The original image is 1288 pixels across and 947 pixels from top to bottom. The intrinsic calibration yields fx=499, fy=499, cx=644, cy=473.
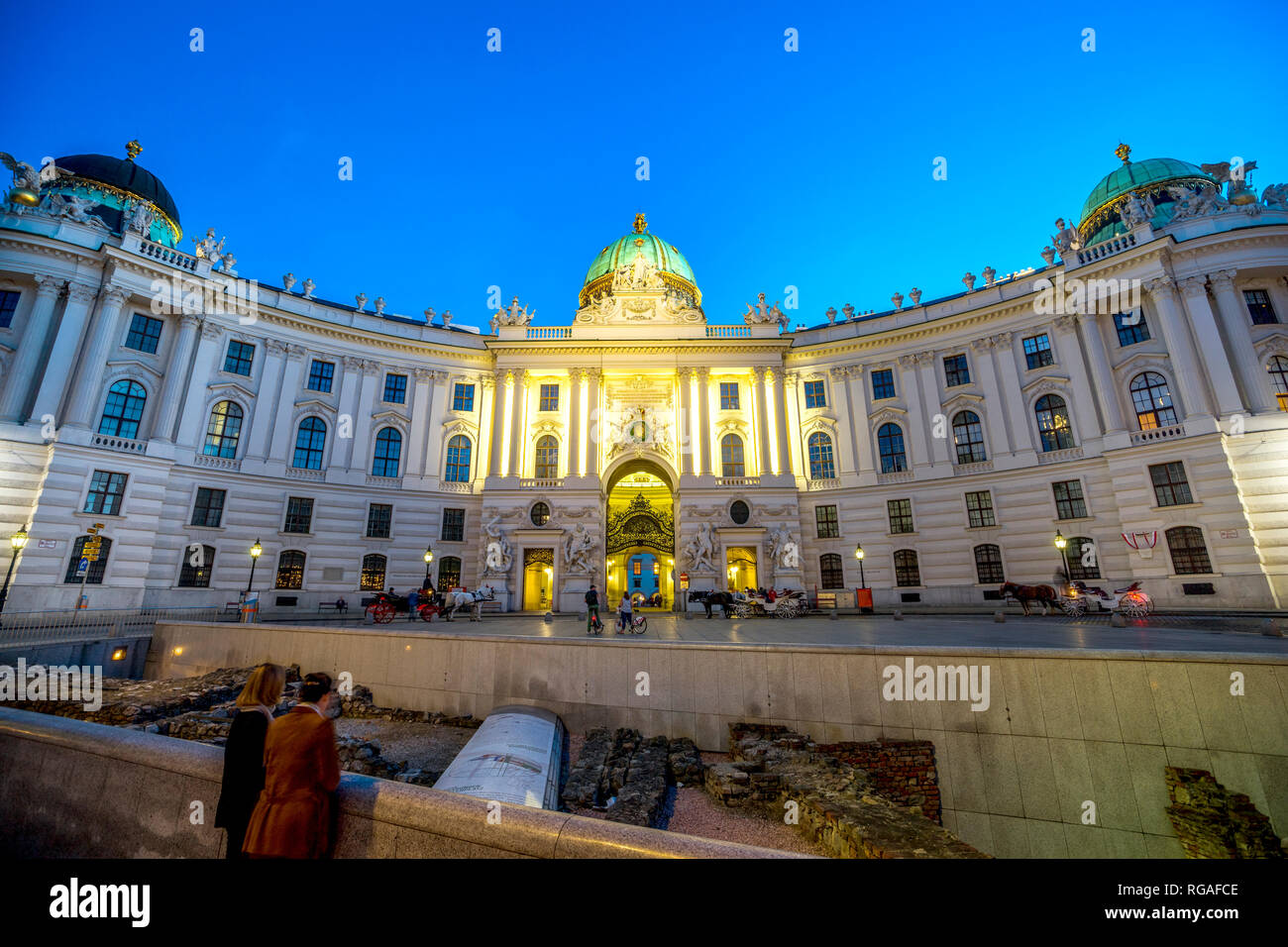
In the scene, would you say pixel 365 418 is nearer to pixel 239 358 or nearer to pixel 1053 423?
pixel 239 358

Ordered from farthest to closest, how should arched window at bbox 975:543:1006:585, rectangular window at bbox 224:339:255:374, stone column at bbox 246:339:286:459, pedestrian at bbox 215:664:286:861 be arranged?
rectangular window at bbox 224:339:255:374 < stone column at bbox 246:339:286:459 < arched window at bbox 975:543:1006:585 < pedestrian at bbox 215:664:286:861

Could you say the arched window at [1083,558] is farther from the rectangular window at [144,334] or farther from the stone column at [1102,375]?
the rectangular window at [144,334]

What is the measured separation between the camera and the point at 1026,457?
2800 centimetres

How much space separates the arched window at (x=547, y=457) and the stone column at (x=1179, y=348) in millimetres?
33362

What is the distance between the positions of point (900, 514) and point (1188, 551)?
39.5 feet

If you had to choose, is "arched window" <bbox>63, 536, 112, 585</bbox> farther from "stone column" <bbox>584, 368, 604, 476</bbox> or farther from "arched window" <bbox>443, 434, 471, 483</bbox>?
"stone column" <bbox>584, 368, 604, 476</bbox>

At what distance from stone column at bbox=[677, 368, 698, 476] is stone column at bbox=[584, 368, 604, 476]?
539cm

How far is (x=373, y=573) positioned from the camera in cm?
2998

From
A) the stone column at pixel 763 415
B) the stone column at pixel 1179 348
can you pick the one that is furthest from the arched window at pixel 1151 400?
the stone column at pixel 763 415

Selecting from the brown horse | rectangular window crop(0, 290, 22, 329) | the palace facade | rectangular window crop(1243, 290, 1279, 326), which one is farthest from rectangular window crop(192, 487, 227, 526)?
rectangular window crop(1243, 290, 1279, 326)

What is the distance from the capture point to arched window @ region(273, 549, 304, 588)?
28.1 meters
